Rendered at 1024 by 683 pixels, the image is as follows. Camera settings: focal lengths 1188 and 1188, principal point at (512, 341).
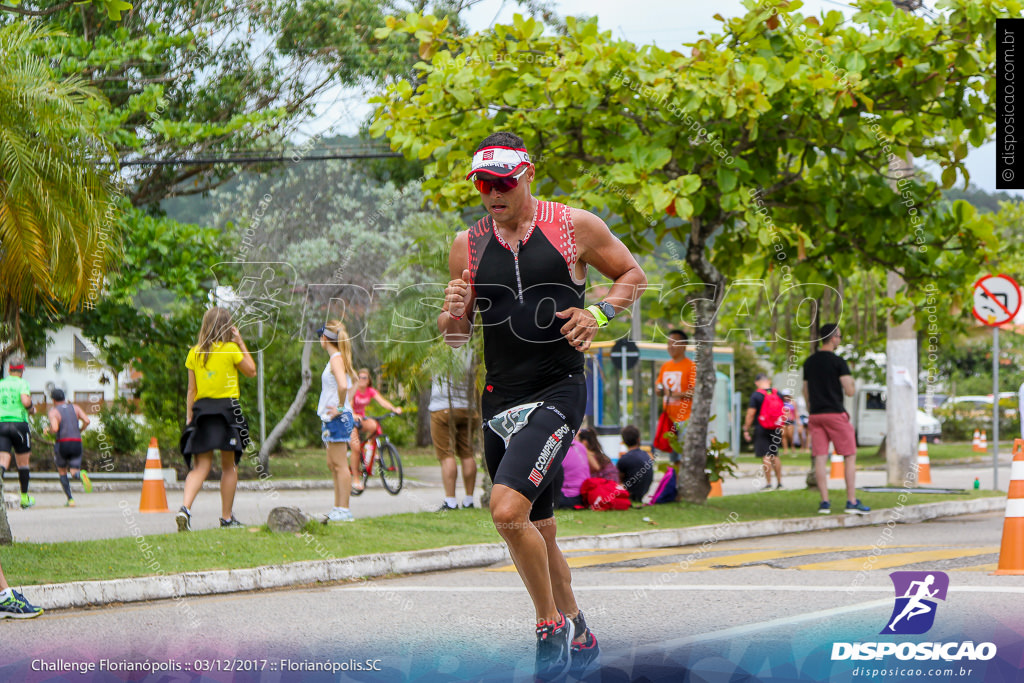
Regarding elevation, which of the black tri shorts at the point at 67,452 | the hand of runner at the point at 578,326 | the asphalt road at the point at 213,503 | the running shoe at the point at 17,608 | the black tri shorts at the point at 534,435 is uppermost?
the hand of runner at the point at 578,326

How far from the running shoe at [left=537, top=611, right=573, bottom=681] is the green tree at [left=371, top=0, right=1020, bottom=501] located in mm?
6306

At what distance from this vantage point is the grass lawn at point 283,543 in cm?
773

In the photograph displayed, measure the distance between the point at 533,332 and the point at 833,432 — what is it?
8484 millimetres

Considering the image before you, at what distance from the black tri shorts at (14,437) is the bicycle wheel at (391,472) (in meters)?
5.14

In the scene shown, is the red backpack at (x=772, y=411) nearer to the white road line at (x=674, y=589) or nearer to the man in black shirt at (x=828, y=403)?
the man in black shirt at (x=828, y=403)

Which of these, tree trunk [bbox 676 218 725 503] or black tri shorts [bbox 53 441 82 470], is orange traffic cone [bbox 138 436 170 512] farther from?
tree trunk [bbox 676 218 725 503]

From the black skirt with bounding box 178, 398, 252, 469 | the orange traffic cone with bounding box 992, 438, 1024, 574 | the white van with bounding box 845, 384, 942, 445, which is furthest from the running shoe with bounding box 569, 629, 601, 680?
the white van with bounding box 845, 384, 942, 445

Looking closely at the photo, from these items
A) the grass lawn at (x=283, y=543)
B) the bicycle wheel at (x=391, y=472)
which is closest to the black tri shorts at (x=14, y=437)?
the bicycle wheel at (x=391, y=472)

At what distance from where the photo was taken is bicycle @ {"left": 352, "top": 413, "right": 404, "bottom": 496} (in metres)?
17.6

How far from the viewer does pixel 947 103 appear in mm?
11367

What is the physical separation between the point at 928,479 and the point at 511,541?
15974mm

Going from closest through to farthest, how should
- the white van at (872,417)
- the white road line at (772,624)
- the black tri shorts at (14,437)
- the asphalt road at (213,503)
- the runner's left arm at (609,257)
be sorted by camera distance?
the runner's left arm at (609,257) → the white road line at (772,624) → the asphalt road at (213,503) → the black tri shorts at (14,437) → the white van at (872,417)

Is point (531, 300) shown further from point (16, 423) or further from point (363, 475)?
point (363, 475)

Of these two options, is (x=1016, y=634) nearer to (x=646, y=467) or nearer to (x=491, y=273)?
(x=491, y=273)
